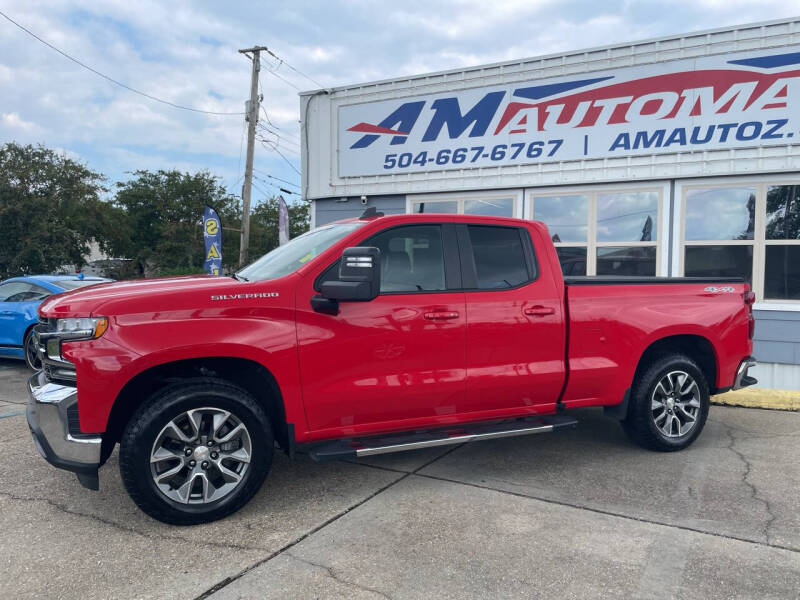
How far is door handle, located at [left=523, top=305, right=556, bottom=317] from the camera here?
4.47 m

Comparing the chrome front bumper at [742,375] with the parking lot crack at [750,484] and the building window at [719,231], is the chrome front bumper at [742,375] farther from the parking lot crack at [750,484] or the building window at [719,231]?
the building window at [719,231]

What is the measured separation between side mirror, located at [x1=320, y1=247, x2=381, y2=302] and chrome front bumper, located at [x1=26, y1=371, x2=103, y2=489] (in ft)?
5.08

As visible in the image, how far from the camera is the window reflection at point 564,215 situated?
9.35m

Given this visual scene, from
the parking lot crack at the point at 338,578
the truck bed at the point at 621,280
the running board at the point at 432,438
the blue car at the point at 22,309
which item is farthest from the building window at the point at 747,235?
the blue car at the point at 22,309

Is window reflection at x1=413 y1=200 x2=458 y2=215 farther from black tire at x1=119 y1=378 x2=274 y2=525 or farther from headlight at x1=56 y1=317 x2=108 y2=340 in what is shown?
headlight at x1=56 y1=317 x2=108 y2=340

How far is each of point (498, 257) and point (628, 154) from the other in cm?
535

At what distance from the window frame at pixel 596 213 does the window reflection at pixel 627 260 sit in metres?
0.05

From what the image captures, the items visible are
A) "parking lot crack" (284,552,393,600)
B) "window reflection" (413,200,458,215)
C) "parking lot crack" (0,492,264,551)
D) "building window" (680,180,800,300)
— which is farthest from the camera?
"window reflection" (413,200,458,215)

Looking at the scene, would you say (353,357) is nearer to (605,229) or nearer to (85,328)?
(85,328)

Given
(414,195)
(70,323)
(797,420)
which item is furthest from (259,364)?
(414,195)

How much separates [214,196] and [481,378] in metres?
39.5

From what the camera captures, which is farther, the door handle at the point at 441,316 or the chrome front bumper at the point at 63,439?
the door handle at the point at 441,316

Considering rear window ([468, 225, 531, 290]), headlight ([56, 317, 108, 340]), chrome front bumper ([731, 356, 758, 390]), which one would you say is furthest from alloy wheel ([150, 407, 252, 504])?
chrome front bumper ([731, 356, 758, 390])

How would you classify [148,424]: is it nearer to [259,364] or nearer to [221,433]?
[221,433]
